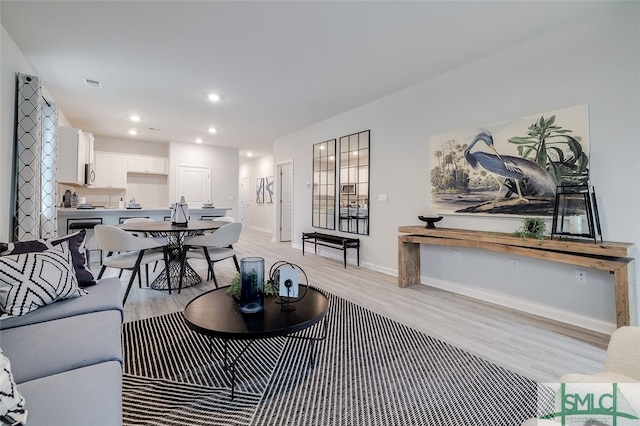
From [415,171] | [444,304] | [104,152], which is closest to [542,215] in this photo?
[444,304]

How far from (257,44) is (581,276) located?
12.6 feet

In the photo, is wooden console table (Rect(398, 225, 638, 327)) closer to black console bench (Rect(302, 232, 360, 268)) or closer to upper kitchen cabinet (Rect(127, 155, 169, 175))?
black console bench (Rect(302, 232, 360, 268))

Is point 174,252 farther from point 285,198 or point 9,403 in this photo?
point 285,198

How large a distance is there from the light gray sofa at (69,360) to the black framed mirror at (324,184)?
413cm

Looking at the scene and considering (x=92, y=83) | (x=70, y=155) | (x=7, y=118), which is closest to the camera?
(x=7, y=118)

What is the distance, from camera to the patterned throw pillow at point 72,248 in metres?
1.87

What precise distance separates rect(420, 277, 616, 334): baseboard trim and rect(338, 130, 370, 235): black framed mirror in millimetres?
1618

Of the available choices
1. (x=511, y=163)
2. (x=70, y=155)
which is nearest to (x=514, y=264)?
(x=511, y=163)

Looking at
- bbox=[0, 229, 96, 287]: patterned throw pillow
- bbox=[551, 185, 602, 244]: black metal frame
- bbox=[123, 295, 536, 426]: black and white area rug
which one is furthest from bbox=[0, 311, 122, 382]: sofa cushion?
bbox=[551, 185, 602, 244]: black metal frame

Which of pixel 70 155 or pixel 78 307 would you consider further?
pixel 70 155

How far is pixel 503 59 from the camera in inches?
122

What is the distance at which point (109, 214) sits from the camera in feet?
16.5

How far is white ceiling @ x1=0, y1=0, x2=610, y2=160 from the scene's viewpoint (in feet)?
8.04

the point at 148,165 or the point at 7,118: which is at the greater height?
the point at 148,165
